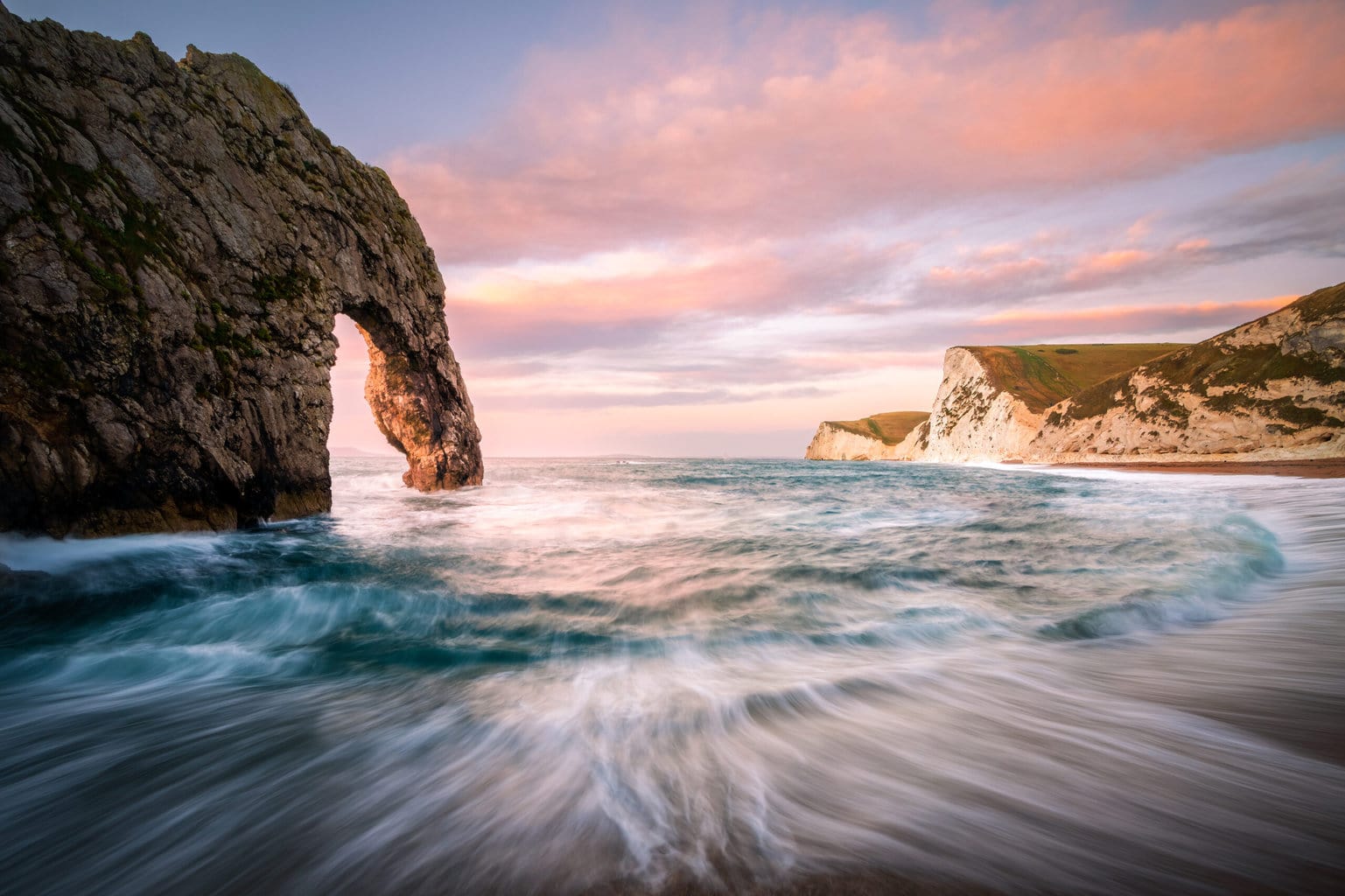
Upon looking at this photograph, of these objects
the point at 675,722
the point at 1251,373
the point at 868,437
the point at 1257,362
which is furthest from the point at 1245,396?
the point at 868,437

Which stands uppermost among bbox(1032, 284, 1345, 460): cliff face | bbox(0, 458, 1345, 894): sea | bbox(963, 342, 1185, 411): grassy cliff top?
bbox(963, 342, 1185, 411): grassy cliff top

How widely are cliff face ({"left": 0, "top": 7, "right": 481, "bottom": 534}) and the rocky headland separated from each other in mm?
53569

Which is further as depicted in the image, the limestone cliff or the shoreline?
the limestone cliff

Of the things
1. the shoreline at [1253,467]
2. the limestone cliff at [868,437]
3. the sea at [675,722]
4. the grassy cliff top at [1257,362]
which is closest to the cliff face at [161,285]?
the sea at [675,722]

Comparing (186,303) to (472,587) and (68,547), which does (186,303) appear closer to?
(68,547)

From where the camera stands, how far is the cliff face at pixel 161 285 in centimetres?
831

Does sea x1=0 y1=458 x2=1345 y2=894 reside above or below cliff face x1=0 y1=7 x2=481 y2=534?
below

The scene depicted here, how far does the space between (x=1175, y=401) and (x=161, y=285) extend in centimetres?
6281

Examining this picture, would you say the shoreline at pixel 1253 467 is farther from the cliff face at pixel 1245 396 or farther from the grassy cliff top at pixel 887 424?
the grassy cliff top at pixel 887 424

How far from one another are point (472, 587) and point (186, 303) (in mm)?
9237

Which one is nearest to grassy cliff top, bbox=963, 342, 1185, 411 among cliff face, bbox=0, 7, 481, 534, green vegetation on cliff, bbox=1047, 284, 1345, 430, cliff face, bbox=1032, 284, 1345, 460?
cliff face, bbox=1032, 284, 1345, 460

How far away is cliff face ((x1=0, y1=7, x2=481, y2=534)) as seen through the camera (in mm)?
8312

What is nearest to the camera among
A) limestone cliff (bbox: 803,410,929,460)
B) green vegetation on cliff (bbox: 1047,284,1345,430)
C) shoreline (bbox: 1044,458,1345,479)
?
shoreline (bbox: 1044,458,1345,479)

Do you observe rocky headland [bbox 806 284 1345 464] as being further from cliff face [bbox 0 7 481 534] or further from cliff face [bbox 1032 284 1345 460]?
cliff face [bbox 0 7 481 534]
